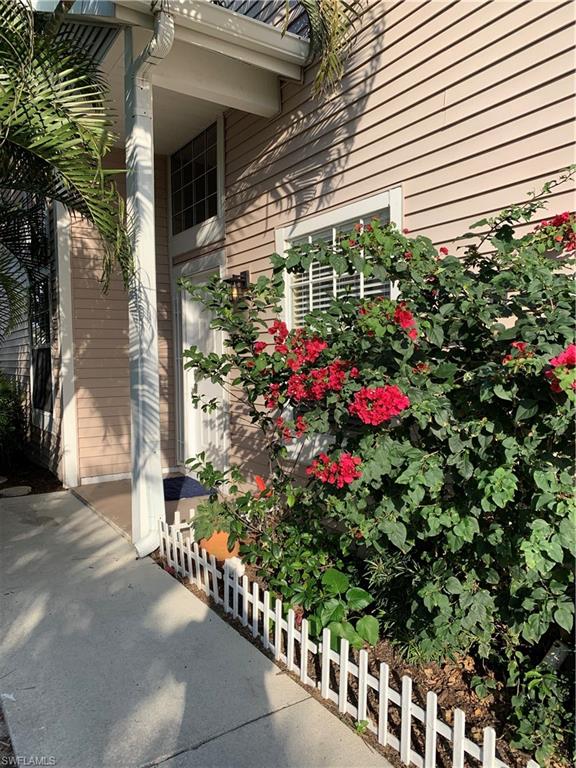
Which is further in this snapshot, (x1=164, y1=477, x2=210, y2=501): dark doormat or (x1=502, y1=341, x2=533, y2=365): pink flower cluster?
(x1=164, y1=477, x2=210, y2=501): dark doormat

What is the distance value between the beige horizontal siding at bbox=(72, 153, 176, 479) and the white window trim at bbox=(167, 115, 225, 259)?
0.15 meters

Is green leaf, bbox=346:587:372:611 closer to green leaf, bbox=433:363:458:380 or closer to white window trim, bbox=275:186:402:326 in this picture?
green leaf, bbox=433:363:458:380

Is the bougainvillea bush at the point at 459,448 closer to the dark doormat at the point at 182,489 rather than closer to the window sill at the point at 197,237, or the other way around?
the dark doormat at the point at 182,489

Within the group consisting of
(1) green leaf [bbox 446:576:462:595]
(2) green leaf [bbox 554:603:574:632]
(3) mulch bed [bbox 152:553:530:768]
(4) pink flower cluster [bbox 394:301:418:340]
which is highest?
(4) pink flower cluster [bbox 394:301:418:340]

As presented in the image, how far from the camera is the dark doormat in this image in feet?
18.2

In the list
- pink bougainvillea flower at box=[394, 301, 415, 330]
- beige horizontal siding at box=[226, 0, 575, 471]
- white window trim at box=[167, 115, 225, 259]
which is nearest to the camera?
pink bougainvillea flower at box=[394, 301, 415, 330]

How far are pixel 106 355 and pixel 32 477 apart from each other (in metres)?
1.95

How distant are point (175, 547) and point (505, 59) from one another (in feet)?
11.9

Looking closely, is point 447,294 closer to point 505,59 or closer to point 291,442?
point 505,59

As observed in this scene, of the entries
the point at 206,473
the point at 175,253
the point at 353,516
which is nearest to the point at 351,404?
the point at 353,516

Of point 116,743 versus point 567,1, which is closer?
point 116,743

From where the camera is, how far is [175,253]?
6387mm

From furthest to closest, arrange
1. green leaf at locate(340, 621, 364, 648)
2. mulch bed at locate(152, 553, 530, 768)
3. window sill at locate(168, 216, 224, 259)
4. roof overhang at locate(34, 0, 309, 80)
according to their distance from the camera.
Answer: window sill at locate(168, 216, 224, 259)
roof overhang at locate(34, 0, 309, 80)
green leaf at locate(340, 621, 364, 648)
mulch bed at locate(152, 553, 530, 768)

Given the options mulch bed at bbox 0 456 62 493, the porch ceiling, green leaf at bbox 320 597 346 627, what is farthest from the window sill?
green leaf at bbox 320 597 346 627
